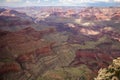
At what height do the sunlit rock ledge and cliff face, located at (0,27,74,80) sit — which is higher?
the sunlit rock ledge

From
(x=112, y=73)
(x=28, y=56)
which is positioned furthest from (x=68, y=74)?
(x=112, y=73)

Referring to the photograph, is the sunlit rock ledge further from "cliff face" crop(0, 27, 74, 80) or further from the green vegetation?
"cliff face" crop(0, 27, 74, 80)

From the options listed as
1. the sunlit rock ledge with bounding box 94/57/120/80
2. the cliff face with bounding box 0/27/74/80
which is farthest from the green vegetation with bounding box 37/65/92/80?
the sunlit rock ledge with bounding box 94/57/120/80

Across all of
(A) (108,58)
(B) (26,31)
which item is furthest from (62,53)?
(B) (26,31)

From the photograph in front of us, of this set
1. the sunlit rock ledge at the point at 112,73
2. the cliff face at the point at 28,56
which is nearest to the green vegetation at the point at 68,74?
the cliff face at the point at 28,56

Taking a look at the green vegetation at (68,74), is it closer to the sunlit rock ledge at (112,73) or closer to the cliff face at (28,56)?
the cliff face at (28,56)

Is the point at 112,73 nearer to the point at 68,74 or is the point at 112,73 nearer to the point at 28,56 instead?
the point at 68,74

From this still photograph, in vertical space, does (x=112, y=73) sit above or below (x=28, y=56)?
above

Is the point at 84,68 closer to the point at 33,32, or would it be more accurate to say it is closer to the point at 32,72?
A: the point at 32,72

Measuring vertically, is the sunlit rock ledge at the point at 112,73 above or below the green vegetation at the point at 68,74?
above

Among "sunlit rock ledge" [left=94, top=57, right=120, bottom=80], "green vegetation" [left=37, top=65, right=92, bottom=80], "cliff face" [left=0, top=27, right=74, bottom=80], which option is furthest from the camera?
"cliff face" [left=0, top=27, right=74, bottom=80]

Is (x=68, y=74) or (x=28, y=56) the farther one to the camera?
(x=28, y=56)

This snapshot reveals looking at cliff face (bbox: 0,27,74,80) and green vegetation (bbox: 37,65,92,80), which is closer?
green vegetation (bbox: 37,65,92,80)
